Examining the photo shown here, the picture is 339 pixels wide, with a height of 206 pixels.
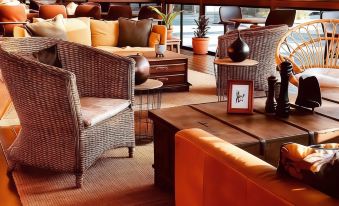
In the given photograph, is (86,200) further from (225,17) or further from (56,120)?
(225,17)

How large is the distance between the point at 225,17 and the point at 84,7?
2667mm

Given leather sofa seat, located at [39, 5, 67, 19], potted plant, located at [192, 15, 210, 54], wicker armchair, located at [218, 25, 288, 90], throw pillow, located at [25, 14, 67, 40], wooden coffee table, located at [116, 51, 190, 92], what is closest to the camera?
wicker armchair, located at [218, 25, 288, 90]

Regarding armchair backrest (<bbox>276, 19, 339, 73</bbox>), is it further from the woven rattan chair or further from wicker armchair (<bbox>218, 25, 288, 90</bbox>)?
wicker armchair (<bbox>218, 25, 288, 90</bbox>)

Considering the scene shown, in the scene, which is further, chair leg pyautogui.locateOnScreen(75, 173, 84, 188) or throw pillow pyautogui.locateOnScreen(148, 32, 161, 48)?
throw pillow pyautogui.locateOnScreen(148, 32, 161, 48)

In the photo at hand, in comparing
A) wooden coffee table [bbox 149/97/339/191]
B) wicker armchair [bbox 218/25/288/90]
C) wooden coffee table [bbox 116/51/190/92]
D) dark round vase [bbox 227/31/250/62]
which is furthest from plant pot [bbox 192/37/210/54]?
wooden coffee table [bbox 149/97/339/191]

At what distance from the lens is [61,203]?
2.51 meters

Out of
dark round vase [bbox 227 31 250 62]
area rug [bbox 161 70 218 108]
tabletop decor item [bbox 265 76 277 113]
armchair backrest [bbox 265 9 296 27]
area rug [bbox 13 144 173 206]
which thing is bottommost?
area rug [bbox 13 144 173 206]

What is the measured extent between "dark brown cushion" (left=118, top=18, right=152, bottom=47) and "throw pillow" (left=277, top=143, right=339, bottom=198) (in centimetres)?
480

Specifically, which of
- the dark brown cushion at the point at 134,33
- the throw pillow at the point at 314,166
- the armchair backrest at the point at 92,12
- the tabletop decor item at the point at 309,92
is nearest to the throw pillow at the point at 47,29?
the dark brown cushion at the point at 134,33

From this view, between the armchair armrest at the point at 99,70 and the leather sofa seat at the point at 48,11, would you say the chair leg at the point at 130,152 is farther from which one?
the leather sofa seat at the point at 48,11

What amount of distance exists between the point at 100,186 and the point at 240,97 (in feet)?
3.31

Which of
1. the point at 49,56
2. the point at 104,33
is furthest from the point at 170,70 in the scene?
the point at 49,56

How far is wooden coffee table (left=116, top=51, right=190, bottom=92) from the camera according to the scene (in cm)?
508

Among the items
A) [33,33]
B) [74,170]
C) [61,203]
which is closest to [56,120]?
[74,170]
